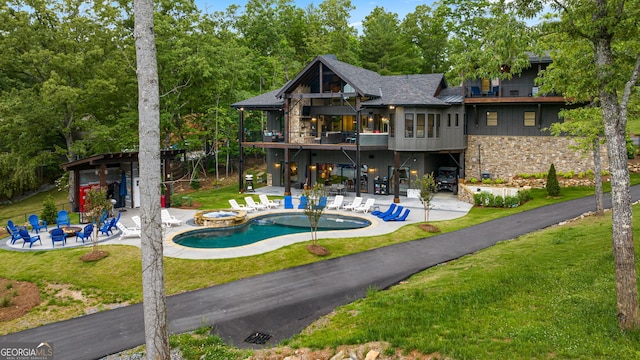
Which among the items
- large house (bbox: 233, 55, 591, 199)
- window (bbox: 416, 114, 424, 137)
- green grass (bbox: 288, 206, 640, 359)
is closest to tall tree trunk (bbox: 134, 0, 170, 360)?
green grass (bbox: 288, 206, 640, 359)

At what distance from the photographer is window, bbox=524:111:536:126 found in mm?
32500

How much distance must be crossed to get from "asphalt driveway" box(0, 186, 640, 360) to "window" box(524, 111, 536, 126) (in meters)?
16.8

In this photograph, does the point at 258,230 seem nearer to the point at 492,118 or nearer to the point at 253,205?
the point at 253,205

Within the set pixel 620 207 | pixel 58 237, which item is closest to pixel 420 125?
pixel 58 237

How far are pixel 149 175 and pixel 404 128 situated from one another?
24.7m

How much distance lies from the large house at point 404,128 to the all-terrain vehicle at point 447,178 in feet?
1.64

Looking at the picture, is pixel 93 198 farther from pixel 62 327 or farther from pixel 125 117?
pixel 125 117

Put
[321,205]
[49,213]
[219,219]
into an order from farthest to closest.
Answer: [49,213] → [219,219] → [321,205]

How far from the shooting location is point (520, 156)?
33125 mm

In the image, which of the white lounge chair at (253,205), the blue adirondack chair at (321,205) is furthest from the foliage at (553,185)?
the white lounge chair at (253,205)

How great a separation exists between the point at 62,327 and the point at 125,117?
2535 centimetres

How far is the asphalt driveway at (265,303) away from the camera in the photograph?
35.6 ft

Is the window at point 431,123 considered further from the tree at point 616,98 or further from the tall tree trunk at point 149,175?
the tall tree trunk at point 149,175

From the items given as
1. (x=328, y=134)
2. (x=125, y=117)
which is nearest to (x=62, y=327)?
A: (x=328, y=134)
